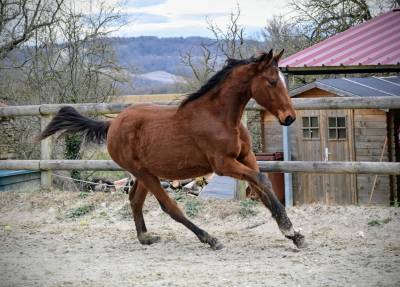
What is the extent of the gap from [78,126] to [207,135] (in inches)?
73.4

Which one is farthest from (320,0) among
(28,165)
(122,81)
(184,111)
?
(184,111)

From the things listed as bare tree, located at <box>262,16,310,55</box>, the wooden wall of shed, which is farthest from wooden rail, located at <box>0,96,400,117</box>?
bare tree, located at <box>262,16,310,55</box>

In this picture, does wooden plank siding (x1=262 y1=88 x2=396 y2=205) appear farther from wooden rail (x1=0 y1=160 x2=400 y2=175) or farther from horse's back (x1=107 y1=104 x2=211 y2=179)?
horse's back (x1=107 y1=104 x2=211 y2=179)

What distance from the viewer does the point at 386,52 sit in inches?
421

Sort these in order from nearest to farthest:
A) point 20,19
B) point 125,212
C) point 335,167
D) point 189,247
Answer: point 189,247
point 335,167
point 125,212
point 20,19

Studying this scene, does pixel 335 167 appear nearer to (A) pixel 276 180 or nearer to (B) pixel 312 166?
(B) pixel 312 166

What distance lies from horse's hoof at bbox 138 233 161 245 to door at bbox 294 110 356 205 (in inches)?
262

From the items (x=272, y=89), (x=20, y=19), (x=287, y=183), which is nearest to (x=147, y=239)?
(x=272, y=89)

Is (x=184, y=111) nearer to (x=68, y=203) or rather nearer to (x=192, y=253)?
(x=192, y=253)

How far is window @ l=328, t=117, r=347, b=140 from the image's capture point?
41.7 ft

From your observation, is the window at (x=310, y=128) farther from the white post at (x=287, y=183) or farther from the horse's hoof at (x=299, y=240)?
the horse's hoof at (x=299, y=240)

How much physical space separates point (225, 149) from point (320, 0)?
48.2ft

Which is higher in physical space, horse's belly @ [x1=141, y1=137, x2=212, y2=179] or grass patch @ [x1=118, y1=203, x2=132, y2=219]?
horse's belly @ [x1=141, y1=137, x2=212, y2=179]

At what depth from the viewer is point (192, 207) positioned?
7.68 metres
